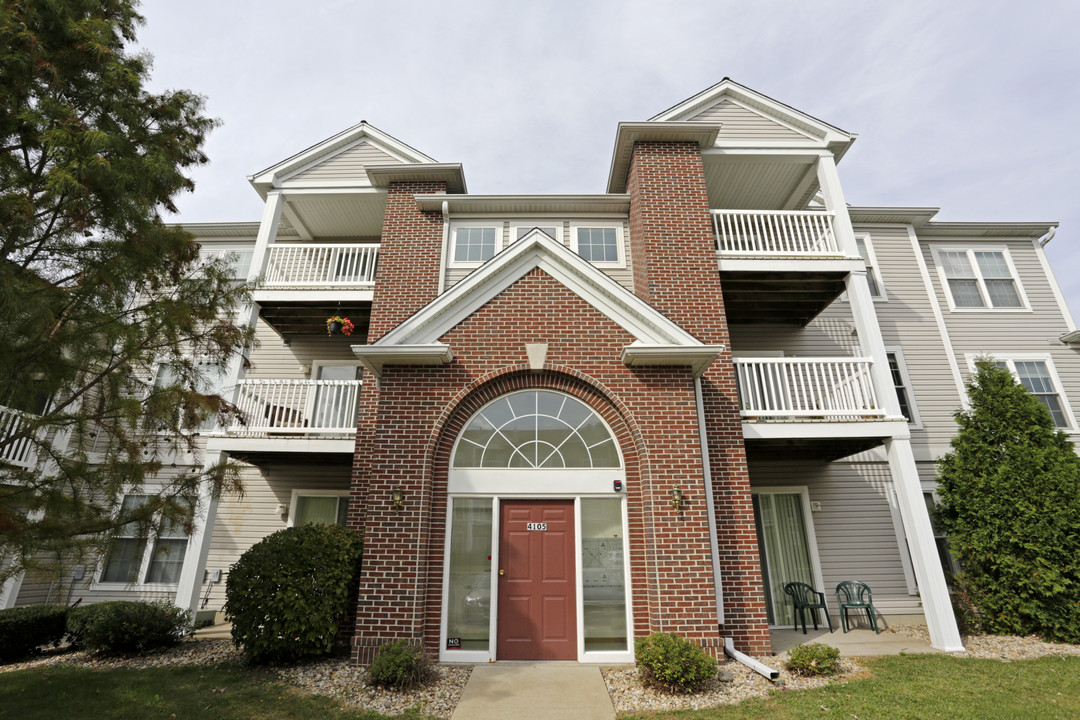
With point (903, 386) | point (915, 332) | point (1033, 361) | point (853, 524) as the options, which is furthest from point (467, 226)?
point (1033, 361)

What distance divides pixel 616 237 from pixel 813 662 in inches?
346

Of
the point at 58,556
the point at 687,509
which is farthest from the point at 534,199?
the point at 58,556

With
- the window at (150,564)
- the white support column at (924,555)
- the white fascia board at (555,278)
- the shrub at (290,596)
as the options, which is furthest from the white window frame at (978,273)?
the window at (150,564)

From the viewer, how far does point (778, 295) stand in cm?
1170

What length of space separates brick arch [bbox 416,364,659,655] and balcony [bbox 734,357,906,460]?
270 centimetres

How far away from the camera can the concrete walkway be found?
5832mm

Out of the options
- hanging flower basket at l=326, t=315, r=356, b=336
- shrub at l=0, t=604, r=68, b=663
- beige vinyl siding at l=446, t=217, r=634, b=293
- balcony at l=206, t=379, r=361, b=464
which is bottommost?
shrub at l=0, t=604, r=68, b=663

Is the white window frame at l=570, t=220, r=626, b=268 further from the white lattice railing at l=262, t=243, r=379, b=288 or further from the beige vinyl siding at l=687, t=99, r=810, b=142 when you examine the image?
the white lattice railing at l=262, t=243, r=379, b=288

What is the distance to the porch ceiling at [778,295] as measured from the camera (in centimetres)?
1100

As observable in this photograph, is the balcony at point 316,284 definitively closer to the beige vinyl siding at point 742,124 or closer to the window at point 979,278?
the beige vinyl siding at point 742,124

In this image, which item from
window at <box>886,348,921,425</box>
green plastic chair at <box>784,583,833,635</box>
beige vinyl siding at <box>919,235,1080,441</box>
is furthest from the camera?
beige vinyl siding at <box>919,235,1080,441</box>

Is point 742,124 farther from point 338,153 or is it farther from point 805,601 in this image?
point 805,601

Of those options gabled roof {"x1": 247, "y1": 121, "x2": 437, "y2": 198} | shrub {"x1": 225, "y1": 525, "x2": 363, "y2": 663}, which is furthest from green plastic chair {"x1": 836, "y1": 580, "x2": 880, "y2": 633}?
gabled roof {"x1": 247, "y1": 121, "x2": 437, "y2": 198}

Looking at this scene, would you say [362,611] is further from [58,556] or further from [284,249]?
[284,249]
